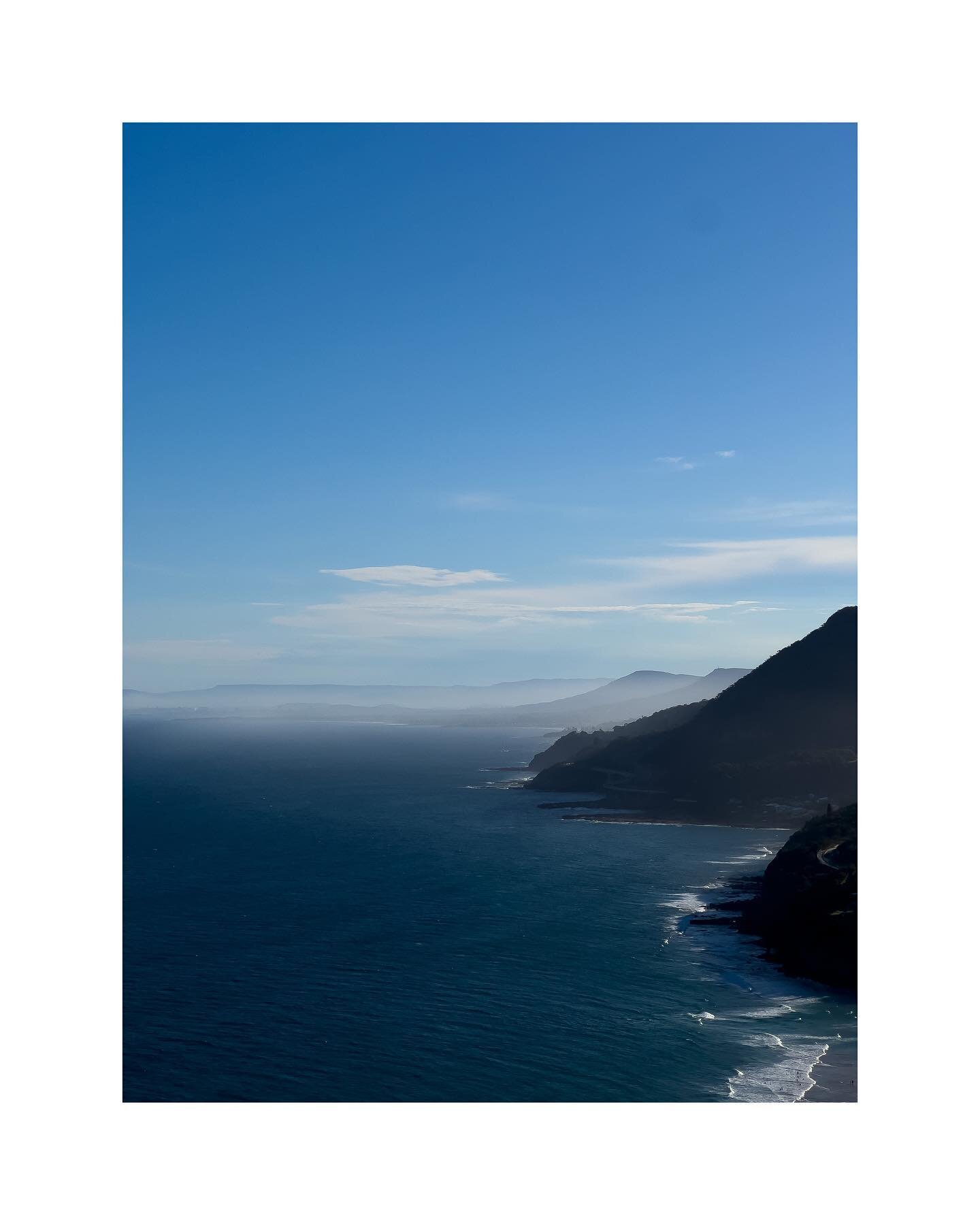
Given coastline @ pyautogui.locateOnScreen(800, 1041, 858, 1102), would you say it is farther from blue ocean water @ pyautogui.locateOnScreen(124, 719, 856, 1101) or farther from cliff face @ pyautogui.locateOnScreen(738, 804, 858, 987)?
cliff face @ pyautogui.locateOnScreen(738, 804, 858, 987)

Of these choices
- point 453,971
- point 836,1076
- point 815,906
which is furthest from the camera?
point 815,906

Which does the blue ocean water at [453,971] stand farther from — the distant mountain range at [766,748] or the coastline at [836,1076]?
the distant mountain range at [766,748]

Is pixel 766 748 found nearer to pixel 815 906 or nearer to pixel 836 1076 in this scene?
pixel 815 906

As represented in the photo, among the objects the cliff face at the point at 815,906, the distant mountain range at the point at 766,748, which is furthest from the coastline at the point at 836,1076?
the distant mountain range at the point at 766,748

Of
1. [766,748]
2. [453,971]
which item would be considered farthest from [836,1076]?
[766,748]

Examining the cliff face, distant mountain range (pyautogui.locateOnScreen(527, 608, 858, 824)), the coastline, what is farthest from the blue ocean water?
distant mountain range (pyautogui.locateOnScreen(527, 608, 858, 824))

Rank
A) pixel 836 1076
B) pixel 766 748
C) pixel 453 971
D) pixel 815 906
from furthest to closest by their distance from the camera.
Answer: pixel 766 748 → pixel 815 906 → pixel 453 971 → pixel 836 1076
